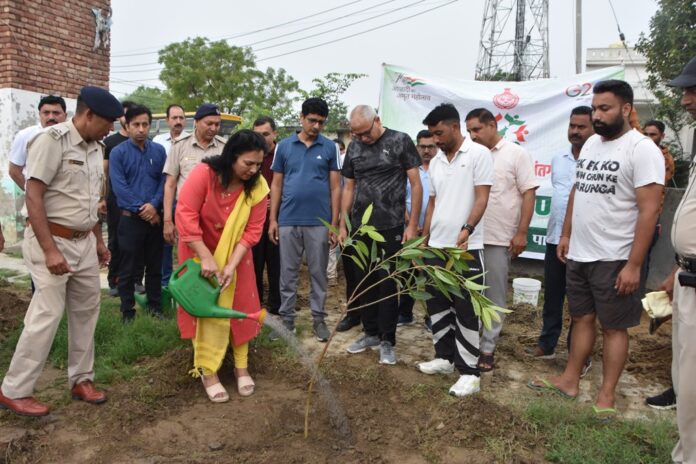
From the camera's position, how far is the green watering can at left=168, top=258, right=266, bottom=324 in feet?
9.90

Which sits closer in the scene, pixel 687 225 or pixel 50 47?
pixel 687 225

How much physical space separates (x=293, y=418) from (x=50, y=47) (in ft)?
24.4

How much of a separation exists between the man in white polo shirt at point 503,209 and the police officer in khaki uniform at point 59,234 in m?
2.58

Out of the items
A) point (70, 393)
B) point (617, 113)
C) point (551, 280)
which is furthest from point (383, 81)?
point (70, 393)

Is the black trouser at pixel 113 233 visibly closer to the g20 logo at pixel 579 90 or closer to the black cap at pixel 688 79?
the black cap at pixel 688 79

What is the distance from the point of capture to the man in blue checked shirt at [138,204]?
4.46m

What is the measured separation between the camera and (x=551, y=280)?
163 inches

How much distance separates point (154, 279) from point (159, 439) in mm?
2188

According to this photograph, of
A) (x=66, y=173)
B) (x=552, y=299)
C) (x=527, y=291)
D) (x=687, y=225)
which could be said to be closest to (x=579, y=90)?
(x=527, y=291)

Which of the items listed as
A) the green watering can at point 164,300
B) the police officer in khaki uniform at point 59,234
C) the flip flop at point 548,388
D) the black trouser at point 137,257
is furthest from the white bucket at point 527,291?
the police officer in khaki uniform at point 59,234

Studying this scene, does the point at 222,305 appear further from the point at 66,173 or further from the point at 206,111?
the point at 206,111

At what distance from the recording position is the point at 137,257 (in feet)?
15.1

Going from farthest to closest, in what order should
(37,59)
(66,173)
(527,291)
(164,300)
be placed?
(37,59)
(527,291)
(164,300)
(66,173)

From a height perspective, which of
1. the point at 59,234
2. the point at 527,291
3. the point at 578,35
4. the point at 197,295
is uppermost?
the point at 578,35
